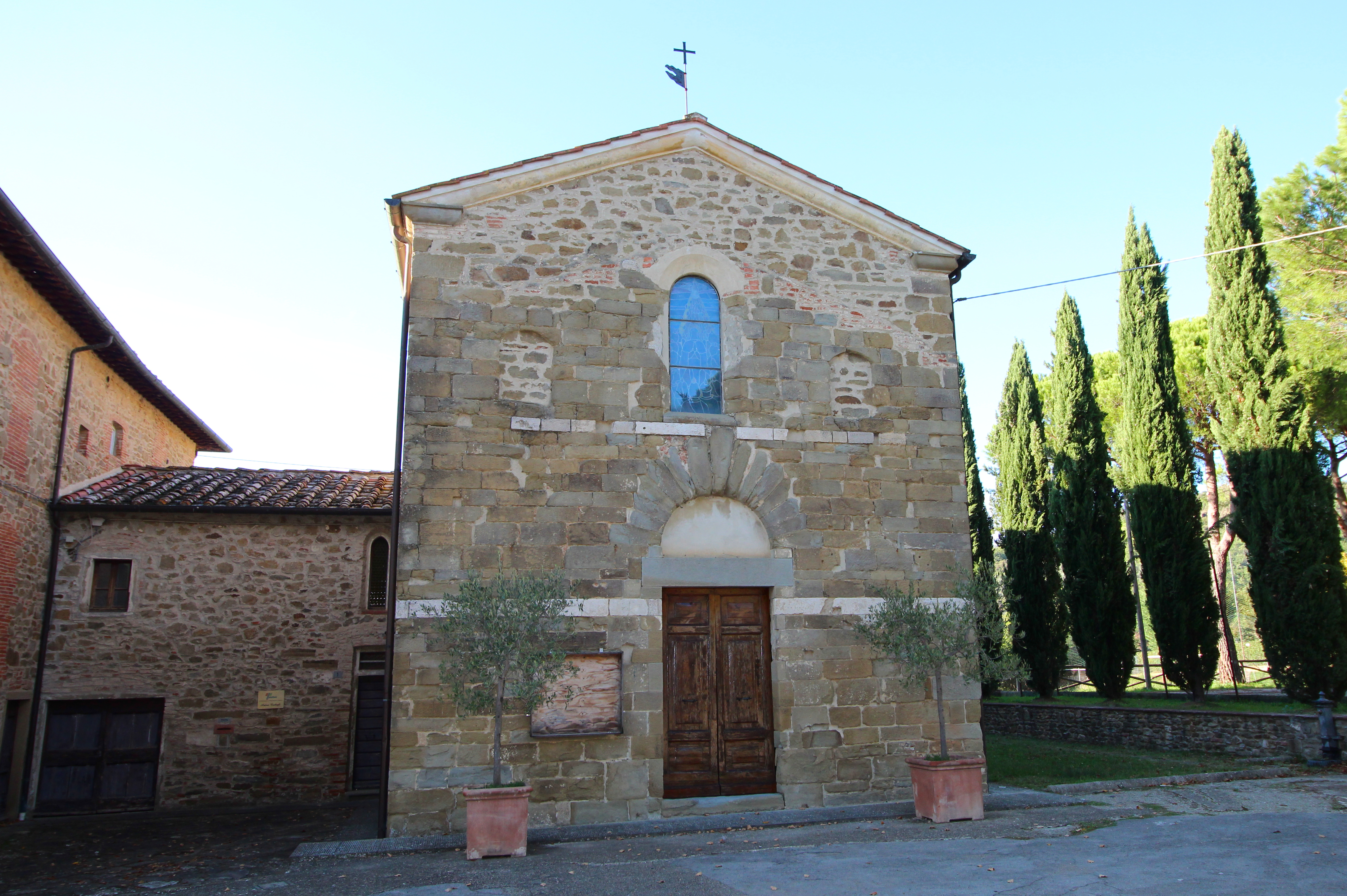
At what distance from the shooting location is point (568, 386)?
1005cm

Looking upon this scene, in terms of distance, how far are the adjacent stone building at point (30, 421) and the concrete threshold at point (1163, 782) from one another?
535 inches

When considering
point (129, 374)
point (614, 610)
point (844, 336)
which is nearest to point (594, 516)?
point (614, 610)

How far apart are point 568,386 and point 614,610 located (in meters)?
2.53

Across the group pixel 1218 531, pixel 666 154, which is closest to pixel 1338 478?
pixel 1218 531

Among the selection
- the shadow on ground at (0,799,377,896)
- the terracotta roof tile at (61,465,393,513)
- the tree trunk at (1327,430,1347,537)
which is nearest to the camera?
the shadow on ground at (0,799,377,896)

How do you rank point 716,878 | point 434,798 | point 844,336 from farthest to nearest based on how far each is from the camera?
point 844,336 → point 434,798 → point 716,878

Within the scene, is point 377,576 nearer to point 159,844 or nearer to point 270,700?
point 270,700

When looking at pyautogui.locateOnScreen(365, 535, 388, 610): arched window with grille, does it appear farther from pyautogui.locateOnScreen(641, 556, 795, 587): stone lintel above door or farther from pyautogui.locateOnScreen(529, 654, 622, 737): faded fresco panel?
pyautogui.locateOnScreen(641, 556, 795, 587): stone lintel above door

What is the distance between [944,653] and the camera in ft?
30.7

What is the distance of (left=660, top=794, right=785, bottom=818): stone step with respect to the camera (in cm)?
937

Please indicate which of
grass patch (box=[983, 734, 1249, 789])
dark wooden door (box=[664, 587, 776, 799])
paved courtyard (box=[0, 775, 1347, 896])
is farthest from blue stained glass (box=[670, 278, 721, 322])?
grass patch (box=[983, 734, 1249, 789])

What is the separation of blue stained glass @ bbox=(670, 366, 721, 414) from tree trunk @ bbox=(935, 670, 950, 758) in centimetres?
383

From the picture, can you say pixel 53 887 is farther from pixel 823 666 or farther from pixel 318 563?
pixel 823 666

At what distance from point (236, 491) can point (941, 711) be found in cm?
1115
